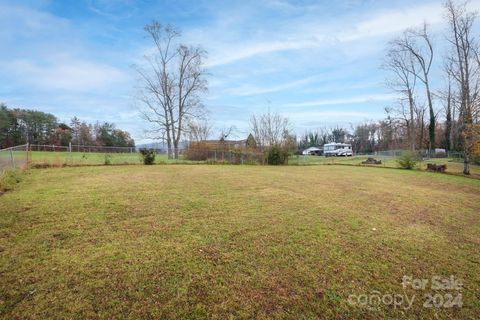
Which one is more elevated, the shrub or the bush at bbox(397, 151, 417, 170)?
the shrub

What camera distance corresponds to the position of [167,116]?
90.0ft

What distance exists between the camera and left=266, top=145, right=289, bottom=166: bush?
74.0ft

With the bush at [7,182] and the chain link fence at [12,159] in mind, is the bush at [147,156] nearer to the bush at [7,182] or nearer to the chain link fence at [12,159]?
the chain link fence at [12,159]

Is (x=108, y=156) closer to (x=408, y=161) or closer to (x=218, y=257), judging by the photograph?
(x=218, y=257)

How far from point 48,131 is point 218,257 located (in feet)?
178

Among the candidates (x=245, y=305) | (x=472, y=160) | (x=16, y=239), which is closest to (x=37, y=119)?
(x=16, y=239)

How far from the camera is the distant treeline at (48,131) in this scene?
39531 mm

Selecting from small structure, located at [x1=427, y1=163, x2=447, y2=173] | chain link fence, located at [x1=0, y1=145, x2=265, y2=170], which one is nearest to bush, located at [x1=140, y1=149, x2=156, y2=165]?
chain link fence, located at [x1=0, y1=145, x2=265, y2=170]

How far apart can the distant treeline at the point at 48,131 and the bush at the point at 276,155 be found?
120 feet

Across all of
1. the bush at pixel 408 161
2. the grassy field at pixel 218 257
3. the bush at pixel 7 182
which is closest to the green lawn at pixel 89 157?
the bush at pixel 7 182

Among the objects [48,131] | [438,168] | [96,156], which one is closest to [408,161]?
[438,168]

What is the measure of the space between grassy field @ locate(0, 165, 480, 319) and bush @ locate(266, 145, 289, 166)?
16351mm

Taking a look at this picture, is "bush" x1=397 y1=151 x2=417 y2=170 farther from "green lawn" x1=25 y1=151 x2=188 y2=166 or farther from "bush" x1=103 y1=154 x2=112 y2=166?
"bush" x1=103 y1=154 x2=112 y2=166

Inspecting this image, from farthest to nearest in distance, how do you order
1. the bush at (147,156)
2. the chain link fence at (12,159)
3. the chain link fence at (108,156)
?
the bush at (147,156) → the chain link fence at (108,156) → the chain link fence at (12,159)
